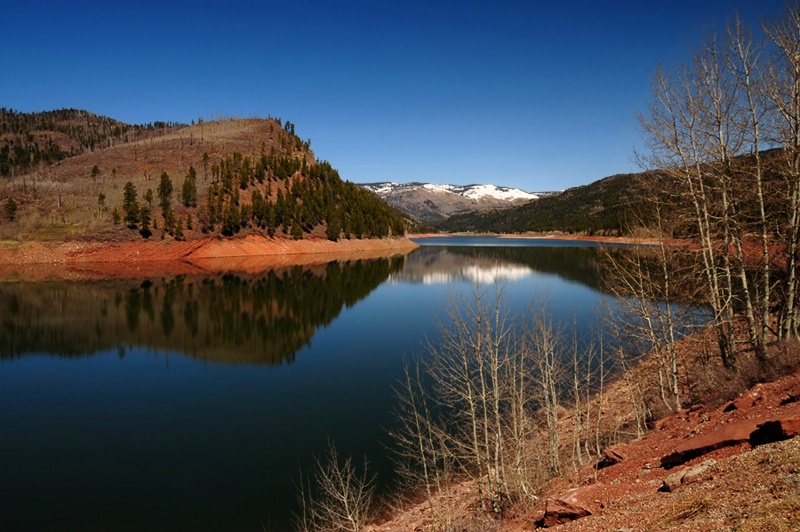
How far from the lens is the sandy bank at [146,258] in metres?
61.7

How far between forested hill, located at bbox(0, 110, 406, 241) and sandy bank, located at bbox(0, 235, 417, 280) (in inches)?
76.9

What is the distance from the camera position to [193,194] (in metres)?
85.4


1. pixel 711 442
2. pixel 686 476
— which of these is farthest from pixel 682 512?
pixel 711 442

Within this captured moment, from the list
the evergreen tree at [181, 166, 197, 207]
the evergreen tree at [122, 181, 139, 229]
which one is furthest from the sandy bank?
the evergreen tree at [181, 166, 197, 207]

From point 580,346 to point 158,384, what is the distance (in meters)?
19.9

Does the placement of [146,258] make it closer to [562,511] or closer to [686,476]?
[562,511]

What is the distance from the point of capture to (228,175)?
95812 mm

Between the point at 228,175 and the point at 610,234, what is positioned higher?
the point at 228,175

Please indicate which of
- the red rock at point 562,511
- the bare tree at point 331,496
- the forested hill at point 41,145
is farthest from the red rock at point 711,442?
the forested hill at point 41,145

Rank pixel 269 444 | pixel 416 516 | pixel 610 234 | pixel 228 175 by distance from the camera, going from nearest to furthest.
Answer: pixel 416 516
pixel 269 444
pixel 228 175
pixel 610 234

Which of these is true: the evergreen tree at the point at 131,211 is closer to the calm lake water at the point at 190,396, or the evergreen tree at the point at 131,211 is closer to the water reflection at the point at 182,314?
the water reflection at the point at 182,314

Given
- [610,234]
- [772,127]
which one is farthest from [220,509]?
[610,234]

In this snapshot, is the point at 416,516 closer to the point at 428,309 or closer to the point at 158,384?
the point at 158,384

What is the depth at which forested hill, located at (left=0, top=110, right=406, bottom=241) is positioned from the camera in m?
74.6
